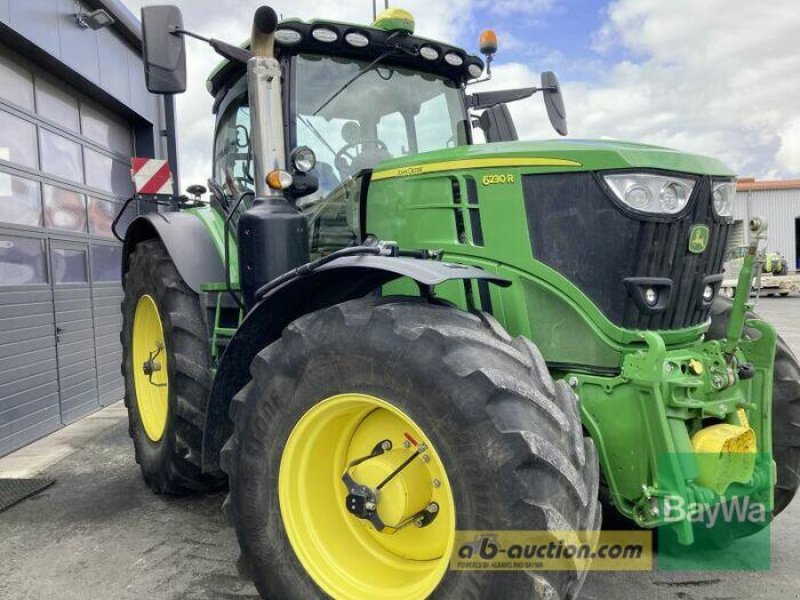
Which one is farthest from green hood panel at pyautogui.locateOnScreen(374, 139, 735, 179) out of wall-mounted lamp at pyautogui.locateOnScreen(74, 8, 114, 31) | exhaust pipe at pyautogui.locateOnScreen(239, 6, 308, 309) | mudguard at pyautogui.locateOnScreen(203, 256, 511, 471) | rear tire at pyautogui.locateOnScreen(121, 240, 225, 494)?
wall-mounted lamp at pyautogui.locateOnScreen(74, 8, 114, 31)

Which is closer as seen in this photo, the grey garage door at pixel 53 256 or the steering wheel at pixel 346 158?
the steering wheel at pixel 346 158

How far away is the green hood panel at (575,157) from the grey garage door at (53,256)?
13.9 feet

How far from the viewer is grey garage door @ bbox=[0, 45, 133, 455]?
561 cm

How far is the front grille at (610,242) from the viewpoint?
8.31ft

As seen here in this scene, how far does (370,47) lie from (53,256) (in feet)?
13.8

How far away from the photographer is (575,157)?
8.41 feet

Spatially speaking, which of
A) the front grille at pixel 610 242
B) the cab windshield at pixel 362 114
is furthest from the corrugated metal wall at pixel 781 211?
the front grille at pixel 610 242

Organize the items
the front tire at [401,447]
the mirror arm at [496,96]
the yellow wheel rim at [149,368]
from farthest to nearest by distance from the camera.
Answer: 1. the yellow wheel rim at [149,368]
2. the mirror arm at [496,96]
3. the front tire at [401,447]

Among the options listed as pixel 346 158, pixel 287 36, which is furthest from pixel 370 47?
pixel 346 158

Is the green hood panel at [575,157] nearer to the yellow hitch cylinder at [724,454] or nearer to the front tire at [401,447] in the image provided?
the front tire at [401,447]

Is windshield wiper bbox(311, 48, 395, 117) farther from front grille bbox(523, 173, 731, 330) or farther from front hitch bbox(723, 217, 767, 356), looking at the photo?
front hitch bbox(723, 217, 767, 356)

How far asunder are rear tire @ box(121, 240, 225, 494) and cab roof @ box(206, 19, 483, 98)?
1.29 meters

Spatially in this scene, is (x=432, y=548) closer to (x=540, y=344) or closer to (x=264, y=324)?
(x=540, y=344)

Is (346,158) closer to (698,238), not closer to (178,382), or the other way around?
(178,382)
